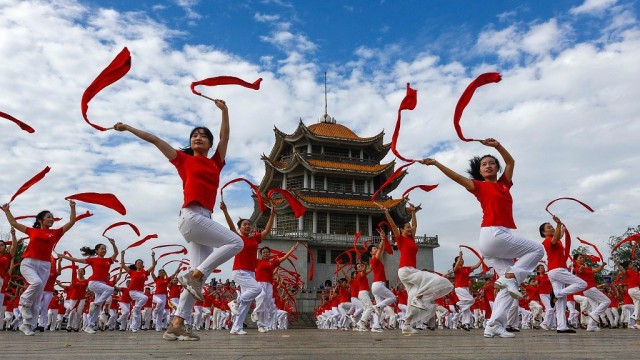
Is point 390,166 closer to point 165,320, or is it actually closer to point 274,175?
point 274,175

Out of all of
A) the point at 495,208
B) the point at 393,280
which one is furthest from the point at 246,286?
the point at 393,280

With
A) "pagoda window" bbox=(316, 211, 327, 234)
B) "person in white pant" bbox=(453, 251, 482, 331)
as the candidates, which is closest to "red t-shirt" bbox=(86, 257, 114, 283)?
"person in white pant" bbox=(453, 251, 482, 331)

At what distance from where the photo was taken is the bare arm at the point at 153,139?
419 centimetres

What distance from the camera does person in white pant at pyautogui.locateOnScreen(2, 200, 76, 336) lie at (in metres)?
7.55

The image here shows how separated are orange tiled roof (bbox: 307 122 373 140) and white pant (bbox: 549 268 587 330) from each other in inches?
1177

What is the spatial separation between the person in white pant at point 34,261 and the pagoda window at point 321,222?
27.8 metres

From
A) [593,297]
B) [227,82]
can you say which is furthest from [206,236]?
[593,297]

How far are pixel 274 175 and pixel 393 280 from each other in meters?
12.2

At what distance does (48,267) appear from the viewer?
7.86 meters

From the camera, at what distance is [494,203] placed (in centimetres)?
522

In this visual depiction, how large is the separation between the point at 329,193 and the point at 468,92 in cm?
3044

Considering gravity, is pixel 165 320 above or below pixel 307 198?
below

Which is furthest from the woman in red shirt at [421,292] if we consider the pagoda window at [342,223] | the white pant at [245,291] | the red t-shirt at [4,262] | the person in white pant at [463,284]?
the pagoda window at [342,223]

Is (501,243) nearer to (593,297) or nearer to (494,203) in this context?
(494,203)
